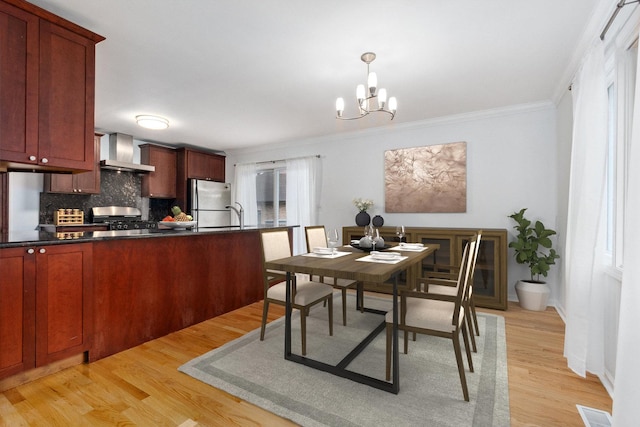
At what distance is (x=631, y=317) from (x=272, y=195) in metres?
5.23

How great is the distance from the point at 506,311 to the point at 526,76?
8.05 ft

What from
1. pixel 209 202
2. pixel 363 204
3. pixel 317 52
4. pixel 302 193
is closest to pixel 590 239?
pixel 317 52

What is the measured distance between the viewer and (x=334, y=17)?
6.59 feet

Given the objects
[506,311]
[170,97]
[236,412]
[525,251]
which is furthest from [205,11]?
[506,311]

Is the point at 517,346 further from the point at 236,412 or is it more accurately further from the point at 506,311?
the point at 236,412

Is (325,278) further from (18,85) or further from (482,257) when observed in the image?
(18,85)

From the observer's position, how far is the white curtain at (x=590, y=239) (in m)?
1.96

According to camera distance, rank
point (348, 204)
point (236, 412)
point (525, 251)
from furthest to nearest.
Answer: point (348, 204), point (525, 251), point (236, 412)

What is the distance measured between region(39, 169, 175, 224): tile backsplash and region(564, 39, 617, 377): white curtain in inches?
233

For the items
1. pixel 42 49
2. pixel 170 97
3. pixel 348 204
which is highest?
pixel 170 97

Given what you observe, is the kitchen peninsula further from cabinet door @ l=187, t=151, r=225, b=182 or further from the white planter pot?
the white planter pot

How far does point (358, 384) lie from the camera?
193cm

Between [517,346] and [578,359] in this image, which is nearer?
[578,359]

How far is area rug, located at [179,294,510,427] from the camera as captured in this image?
1630mm
